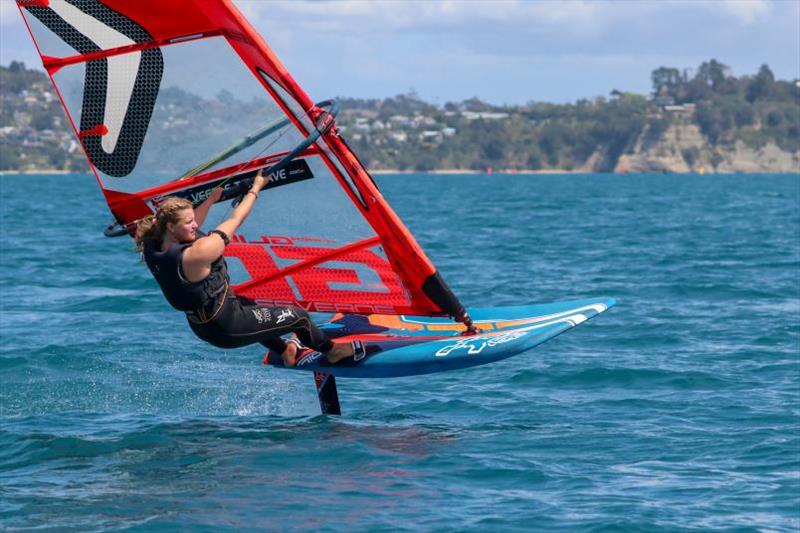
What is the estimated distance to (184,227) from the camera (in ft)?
23.7

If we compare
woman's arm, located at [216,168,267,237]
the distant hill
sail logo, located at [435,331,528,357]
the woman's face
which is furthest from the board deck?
the distant hill

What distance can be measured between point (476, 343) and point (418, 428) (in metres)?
0.71

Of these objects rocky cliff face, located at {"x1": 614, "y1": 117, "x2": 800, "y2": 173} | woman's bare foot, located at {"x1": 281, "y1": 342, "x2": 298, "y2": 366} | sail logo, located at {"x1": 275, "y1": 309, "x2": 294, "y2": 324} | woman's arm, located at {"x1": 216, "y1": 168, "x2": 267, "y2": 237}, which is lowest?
rocky cliff face, located at {"x1": 614, "y1": 117, "x2": 800, "y2": 173}

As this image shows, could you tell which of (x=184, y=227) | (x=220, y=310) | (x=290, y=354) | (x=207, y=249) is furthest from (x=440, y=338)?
(x=184, y=227)

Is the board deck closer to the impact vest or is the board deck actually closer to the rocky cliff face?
the impact vest

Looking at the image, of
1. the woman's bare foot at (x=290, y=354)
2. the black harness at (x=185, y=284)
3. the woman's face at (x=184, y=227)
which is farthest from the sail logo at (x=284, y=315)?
the woman's face at (x=184, y=227)

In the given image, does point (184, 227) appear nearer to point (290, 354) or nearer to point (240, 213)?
point (240, 213)

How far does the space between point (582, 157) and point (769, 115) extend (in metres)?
25.6

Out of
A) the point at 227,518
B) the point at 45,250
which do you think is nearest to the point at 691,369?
the point at 227,518

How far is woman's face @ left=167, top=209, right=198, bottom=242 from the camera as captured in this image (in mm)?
7211

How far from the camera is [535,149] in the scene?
16538 centimetres

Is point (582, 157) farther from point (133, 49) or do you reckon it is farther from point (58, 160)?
point (133, 49)

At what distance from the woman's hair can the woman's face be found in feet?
0.06

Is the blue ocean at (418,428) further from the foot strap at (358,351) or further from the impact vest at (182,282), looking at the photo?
the impact vest at (182,282)
